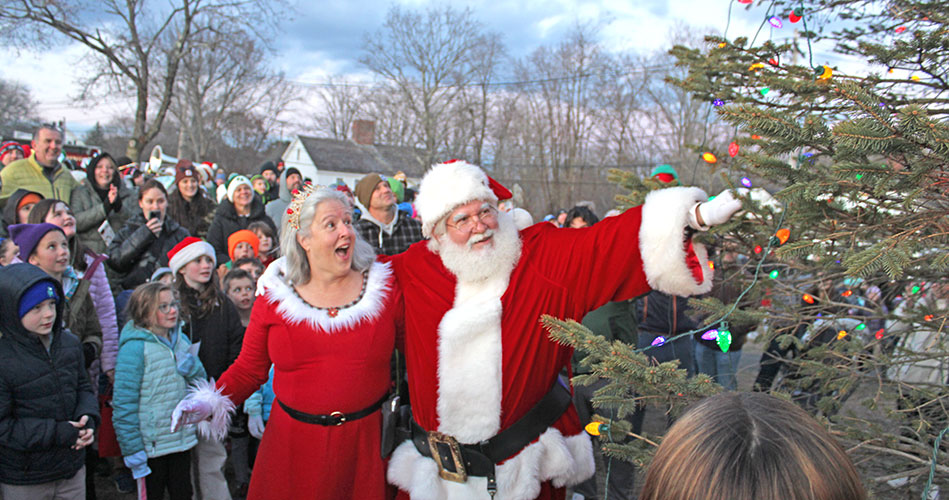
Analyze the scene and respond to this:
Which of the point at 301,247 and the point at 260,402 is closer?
the point at 301,247

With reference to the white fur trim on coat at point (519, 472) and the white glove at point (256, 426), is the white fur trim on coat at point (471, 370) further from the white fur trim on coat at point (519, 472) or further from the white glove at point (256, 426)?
the white glove at point (256, 426)

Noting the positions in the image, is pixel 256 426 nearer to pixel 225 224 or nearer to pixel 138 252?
pixel 138 252

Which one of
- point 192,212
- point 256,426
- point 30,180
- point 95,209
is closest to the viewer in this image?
point 256,426

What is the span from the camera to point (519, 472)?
99.3 inches

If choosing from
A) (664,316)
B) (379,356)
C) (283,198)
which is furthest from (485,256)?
(283,198)

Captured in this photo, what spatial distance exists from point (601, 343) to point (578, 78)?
25.7m

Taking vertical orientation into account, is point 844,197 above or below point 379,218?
above

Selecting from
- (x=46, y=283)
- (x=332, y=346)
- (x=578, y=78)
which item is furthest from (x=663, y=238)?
(x=578, y=78)

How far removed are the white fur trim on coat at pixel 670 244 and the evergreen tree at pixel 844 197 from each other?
0.53 ft

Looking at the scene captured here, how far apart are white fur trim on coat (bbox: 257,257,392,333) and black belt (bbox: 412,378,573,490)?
0.61 m

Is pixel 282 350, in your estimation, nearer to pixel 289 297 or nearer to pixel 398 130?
pixel 289 297

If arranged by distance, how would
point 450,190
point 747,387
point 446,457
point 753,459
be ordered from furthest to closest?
point 747,387 → point 450,190 → point 446,457 → point 753,459

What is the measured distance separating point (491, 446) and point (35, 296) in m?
2.45

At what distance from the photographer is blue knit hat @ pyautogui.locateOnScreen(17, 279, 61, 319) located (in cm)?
307
